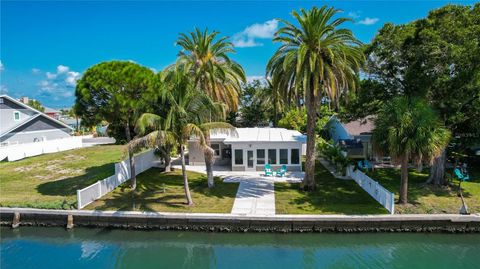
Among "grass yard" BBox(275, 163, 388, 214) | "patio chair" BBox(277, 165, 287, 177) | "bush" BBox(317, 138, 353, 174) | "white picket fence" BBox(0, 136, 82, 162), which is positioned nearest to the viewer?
"grass yard" BBox(275, 163, 388, 214)

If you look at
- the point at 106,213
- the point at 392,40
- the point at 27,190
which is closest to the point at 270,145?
the point at 392,40

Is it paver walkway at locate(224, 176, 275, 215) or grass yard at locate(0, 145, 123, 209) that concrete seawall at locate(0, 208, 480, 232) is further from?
grass yard at locate(0, 145, 123, 209)

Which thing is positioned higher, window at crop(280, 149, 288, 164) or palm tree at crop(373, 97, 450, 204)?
palm tree at crop(373, 97, 450, 204)

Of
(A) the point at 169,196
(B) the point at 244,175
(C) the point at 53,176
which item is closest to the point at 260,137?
(B) the point at 244,175

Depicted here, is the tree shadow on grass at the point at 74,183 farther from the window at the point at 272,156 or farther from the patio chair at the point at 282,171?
the patio chair at the point at 282,171

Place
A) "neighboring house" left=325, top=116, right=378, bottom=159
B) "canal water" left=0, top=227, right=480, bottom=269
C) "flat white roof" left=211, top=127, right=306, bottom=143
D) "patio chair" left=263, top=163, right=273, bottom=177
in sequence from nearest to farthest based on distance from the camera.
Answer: "canal water" left=0, top=227, right=480, bottom=269, "patio chair" left=263, top=163, right=273, bottom=177, "flat white roof" left=211, top=127, right=306, bottom=143, "neighboring house" left=325, top=116, right=378, bottom=159

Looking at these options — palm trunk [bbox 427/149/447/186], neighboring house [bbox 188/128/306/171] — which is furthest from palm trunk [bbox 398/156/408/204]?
neighboring house [bbox 188/128/306/171]

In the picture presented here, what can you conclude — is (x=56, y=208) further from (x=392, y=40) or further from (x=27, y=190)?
(x=392, y=40)

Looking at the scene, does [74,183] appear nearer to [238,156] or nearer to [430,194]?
[238,156]
